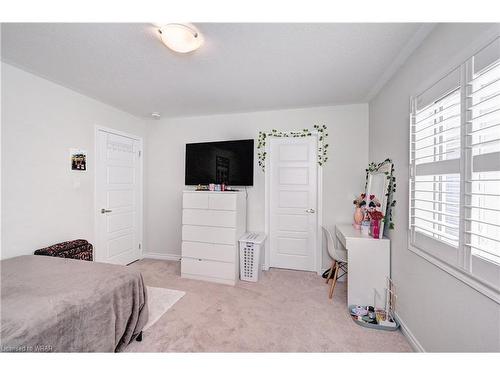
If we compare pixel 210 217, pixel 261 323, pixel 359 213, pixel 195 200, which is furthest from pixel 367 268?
pixel 195 200

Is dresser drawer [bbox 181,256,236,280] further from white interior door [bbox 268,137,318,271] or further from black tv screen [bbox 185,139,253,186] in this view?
black tv screen [bbox 185,139,253,186]

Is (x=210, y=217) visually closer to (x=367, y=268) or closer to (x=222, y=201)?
(x=222, y=201)

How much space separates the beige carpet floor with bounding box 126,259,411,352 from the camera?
167 cm

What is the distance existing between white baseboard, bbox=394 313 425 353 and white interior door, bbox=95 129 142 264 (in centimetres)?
370

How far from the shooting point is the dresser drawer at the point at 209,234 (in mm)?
2766

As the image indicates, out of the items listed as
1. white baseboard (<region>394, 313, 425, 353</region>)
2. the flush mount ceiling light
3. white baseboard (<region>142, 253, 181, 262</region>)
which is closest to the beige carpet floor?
white baseboard (<region>394, 313, 425, 353</region>)

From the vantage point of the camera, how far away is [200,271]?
2871 mm

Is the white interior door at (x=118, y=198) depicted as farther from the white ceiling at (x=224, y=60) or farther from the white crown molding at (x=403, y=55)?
the white crown molding at (x=403, y=55)

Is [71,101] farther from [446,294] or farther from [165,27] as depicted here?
[446,294]

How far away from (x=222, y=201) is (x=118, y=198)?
5.77 feet

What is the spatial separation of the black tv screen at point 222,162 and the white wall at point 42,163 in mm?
1405

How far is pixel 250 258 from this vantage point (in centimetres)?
284

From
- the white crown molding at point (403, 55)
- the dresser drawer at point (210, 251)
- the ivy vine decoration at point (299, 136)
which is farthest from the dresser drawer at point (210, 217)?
the white crown molding at point (403, 55)
